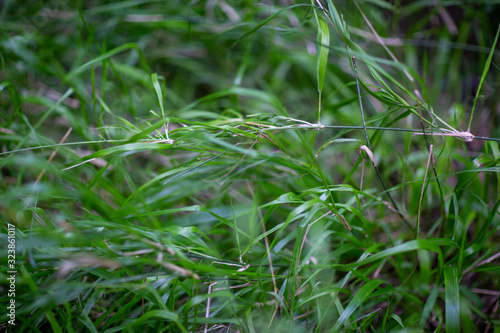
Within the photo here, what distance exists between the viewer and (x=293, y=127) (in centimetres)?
71

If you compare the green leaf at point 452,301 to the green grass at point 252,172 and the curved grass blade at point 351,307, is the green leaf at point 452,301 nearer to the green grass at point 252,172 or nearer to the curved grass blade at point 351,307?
the green grass at point 252,172

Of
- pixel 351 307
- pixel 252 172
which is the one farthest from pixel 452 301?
pixel 252 172

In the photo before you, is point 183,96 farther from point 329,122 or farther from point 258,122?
point 258,122

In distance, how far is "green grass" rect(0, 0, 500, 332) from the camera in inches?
27.1

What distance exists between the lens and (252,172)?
3.21 ft

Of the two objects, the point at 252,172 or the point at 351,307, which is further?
the point at 252,172

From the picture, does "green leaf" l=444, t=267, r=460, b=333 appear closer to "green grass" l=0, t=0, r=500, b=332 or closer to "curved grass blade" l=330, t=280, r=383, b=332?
"green grass" l=0, t=0, r=500, b=332

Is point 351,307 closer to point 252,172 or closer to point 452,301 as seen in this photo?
point 452,301

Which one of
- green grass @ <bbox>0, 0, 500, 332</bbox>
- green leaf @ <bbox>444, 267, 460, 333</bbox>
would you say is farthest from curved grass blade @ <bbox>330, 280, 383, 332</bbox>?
green leaf @ <bbox>444, 267, 460, 333</bbox>

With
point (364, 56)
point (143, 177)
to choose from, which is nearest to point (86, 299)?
point (143, 177)

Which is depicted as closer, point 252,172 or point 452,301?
point 452,301

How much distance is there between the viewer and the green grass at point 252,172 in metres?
0.69

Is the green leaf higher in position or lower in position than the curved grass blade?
higher

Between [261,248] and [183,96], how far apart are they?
900 millimetres
